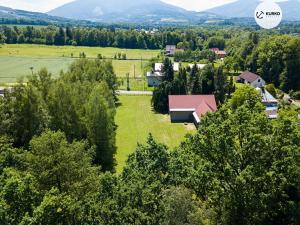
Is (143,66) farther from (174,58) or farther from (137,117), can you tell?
(137,117)

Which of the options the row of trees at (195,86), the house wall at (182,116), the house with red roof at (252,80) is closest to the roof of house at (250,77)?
the house with red roof at (252,80)

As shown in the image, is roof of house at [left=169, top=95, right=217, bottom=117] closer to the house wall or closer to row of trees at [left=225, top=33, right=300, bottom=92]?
the house wall

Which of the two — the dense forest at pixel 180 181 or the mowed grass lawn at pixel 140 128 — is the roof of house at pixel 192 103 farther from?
the dense forest at pixel 180 181

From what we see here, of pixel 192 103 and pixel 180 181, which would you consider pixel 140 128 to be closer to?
pixel 192 103

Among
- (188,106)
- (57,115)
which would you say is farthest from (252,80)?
(57,115)

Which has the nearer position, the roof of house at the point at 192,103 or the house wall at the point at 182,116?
the house wall at the point at 182,116

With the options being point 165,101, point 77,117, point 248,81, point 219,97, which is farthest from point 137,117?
point 248,81
